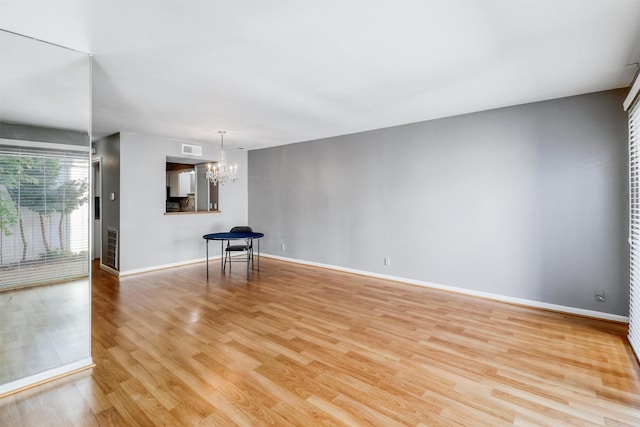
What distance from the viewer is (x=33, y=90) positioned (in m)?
2.13

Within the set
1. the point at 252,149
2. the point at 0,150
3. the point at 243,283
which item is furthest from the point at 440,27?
the point at 252,149

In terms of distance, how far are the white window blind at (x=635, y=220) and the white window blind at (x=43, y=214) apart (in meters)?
4.64

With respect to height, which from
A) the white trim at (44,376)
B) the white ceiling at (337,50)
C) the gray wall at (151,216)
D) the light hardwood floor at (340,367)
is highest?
the white ceiling at (337,50)

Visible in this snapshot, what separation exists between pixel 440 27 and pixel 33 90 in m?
2.94

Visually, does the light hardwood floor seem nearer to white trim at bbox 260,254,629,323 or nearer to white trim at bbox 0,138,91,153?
white trim at bbox 260,254,629,323

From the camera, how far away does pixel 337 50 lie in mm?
2330

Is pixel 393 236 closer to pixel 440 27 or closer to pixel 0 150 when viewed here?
pixel 440 27

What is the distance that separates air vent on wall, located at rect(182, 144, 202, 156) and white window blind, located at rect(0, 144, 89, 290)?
371 cm

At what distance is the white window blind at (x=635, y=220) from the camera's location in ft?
8.26

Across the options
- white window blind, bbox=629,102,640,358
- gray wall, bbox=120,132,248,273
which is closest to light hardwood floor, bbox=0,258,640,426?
white window blind, bbox=629,102,640,358

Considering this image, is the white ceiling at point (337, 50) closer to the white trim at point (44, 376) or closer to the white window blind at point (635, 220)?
the white window blind at point (635, 220)

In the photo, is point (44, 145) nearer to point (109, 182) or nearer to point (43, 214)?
point (43, 214)

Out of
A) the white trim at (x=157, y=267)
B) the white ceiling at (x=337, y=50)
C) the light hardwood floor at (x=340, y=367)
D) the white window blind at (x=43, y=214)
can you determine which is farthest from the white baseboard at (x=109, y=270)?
the white window blind at (x=43, y=214)

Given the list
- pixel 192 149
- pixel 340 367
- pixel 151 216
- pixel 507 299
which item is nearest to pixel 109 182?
pixel 151 216
